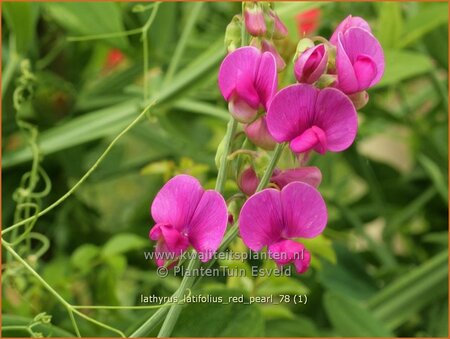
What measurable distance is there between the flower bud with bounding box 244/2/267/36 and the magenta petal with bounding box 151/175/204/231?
0.07 m

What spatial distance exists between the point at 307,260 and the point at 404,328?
0.49m

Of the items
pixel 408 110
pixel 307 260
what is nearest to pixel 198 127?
pixel 408 110

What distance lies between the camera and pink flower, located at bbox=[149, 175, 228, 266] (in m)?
0.37

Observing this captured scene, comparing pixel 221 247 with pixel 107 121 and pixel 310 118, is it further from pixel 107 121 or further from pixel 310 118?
pixel 107 121

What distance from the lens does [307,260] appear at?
39 centimetres

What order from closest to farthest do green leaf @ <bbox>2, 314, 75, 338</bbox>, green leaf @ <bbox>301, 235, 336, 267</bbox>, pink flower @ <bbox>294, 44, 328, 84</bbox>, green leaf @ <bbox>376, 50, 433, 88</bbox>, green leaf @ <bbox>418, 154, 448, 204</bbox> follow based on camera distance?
pink flower @ <bbox>294, 44, 328, 84</bbox> < green leaf @ <bbox>2, 314, 75, 338</bbox> < green leaf @ <bbox>301, 235, 336, 267</bbox> < green leaf @ <bbox>376, 50, 433, 88</bbox> < green leaf @ <bbox>418, 154, 448, 204</bbox>

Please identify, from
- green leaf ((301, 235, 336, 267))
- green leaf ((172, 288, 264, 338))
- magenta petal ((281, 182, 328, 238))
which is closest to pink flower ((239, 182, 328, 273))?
magenta petal ((281, 182, 328, 238))

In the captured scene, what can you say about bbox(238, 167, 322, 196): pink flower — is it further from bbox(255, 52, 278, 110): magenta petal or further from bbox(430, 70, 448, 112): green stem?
bbox(430, 70, 448, 112): green stem

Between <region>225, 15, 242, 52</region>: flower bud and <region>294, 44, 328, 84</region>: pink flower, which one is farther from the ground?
<region>225, 15, 242, 52</region>: flower bud

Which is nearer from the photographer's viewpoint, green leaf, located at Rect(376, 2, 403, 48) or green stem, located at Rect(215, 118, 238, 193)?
green stem, located at Rect(215, 118, 238, 193)

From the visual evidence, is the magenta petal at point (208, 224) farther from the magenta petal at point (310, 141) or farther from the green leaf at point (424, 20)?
the green leaf at point (424, 20)

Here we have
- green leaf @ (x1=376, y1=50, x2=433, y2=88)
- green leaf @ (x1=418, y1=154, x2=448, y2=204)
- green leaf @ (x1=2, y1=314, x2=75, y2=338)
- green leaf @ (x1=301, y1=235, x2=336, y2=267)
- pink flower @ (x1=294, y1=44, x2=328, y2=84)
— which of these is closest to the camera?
pink flower @ (x1=294, y1=44, x2=328, y2=84)

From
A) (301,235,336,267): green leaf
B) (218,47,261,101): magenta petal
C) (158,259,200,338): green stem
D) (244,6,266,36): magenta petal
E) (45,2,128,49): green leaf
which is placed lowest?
(158,259,200,338): green stem

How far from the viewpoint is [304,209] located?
375mm
